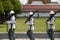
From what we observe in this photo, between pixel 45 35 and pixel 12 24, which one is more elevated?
pixel 12 24

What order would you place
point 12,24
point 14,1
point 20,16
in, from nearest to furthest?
point 12,24, point 14,1, point 20,16

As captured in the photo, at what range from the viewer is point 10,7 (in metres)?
30.8

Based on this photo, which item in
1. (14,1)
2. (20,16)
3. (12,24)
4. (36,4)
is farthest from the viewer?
(36,4)

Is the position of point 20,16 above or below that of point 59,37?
below

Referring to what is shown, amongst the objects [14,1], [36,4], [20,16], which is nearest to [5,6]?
[14,1]

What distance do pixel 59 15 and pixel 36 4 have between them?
5500 mm

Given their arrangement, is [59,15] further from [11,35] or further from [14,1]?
[11,35]

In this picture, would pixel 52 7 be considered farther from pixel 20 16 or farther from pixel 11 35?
pixel 11 35

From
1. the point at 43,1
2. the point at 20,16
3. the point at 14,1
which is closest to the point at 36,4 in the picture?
the point at 43,1

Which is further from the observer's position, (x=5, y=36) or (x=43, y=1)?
(x=43, y=1)

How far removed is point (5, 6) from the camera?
30469 millimetres

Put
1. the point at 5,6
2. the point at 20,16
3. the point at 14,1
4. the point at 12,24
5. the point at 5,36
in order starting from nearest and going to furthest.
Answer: the point at 12,24, the point at 5,36, the point at 5,6, the point at 14,1, the point at 20,16

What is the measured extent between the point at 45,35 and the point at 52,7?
3002cm

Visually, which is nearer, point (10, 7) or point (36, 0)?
point (10, 7)
